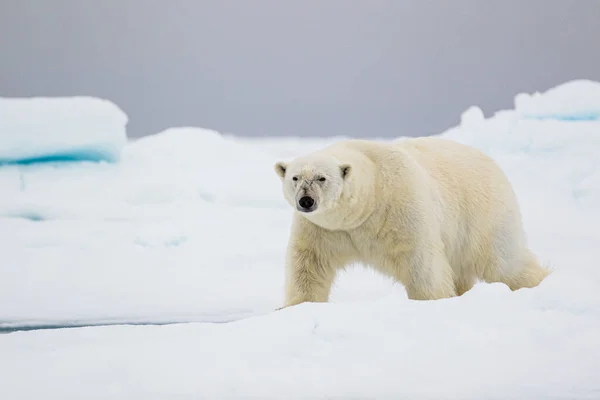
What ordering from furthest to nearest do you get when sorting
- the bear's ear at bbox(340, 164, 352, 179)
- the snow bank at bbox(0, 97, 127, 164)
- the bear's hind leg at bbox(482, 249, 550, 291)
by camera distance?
the snow bank at bbox(0, 97, 127, 164), the bear's hind leg at bbox(482, 249, 550, 291), the bear's ear at bbox(340, 164, 352, 179)

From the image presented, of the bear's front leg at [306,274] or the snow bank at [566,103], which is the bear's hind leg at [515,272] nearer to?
the bear's front leg at [306,274]

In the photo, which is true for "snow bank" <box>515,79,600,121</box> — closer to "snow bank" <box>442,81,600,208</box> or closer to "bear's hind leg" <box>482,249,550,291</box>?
"snow bank" <box>442,81,600,208</box>

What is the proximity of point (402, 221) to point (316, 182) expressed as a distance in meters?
0.47

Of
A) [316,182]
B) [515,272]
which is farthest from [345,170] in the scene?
[515,272]

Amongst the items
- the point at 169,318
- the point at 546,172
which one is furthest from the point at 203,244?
the point at 546,172

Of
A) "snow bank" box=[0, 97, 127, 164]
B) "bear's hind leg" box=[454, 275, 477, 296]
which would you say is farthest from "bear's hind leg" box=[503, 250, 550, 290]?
"snow bank" box=[0, 97, 127, 164]

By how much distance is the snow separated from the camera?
2525mm

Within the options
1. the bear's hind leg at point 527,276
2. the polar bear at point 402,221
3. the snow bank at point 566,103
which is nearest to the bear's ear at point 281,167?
the polar bear at point 402,221

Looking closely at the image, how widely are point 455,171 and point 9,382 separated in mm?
2361

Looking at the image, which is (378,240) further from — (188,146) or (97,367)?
(188,146)

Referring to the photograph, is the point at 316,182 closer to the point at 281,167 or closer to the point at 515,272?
the point at 281,167

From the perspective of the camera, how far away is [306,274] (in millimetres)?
3559

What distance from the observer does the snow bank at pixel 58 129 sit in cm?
875

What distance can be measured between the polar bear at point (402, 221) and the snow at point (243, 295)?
1.02 ft
